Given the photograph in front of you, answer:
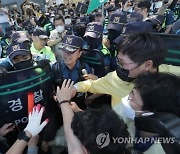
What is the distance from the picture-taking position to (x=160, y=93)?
138 cm

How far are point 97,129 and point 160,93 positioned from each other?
41cm

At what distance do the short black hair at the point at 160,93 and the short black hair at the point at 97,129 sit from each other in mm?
215

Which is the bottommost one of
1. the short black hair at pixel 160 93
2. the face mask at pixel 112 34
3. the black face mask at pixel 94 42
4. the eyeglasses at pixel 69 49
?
the face mask at pixel 112 34

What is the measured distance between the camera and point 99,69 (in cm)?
294

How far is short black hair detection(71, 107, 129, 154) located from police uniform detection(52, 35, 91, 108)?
1.02 meters

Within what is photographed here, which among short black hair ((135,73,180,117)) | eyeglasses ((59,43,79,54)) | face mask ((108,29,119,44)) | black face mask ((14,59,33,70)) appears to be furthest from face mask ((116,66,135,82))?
face mask ((108,29,119,44))

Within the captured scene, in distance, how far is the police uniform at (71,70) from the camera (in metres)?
2.44

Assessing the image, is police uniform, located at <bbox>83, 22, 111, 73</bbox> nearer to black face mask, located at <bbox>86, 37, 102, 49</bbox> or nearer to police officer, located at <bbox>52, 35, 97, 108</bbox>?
black face mask, located at <bbox>86, 37, 102, 49</bbox>

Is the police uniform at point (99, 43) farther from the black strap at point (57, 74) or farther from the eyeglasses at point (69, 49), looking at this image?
the black strap at point (57, 74)

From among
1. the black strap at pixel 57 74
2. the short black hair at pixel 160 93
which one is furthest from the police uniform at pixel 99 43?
the short black hair at pixel 160 93

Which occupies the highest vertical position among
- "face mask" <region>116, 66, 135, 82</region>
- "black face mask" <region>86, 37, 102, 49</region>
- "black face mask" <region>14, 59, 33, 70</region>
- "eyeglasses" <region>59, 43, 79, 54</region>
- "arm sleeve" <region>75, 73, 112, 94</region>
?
"face mask" <region>116, 66, 135, 82</region>

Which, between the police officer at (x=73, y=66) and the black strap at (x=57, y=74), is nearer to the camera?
the black strap at (x=57, y=74)

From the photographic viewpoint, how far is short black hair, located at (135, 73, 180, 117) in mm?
1350

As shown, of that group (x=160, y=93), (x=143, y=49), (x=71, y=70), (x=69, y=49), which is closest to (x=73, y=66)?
(x=71, y=70)
